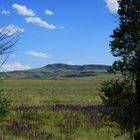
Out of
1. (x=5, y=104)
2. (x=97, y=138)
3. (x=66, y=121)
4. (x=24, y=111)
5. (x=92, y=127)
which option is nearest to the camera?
(x=5, y=104)

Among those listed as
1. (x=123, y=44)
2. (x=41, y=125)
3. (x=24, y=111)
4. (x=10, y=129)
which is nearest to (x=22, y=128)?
(x=10, y=129)

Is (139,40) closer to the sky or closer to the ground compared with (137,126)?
closer to the sky

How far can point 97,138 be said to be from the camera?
19.2 m

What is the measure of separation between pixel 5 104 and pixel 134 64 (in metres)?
3.78

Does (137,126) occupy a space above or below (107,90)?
below

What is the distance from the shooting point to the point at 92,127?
22.0 m

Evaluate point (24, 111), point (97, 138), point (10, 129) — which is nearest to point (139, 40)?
point (97, 138)

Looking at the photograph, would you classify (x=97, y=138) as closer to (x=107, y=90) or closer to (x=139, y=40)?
(x=107, y=90)

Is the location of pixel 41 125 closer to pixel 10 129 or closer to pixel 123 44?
pixel 10 129

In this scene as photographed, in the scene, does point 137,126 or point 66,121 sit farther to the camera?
point 66,121

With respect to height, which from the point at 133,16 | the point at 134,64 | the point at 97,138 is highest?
the point at 133,16

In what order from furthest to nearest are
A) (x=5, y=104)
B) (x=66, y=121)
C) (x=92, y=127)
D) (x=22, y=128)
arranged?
(x=66, y=121) < (x=92, y=127) < (x=22, y=128) < (x=5, y=104)

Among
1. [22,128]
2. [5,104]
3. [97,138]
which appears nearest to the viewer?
[5,104]

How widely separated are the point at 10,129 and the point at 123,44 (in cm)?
746
